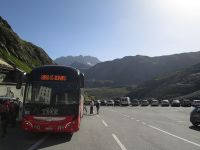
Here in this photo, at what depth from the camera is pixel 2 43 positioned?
7869 centimetres

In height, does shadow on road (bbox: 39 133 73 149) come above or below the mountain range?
below

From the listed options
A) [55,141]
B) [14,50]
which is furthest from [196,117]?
[14,50]

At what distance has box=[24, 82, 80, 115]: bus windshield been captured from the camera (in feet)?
50.1

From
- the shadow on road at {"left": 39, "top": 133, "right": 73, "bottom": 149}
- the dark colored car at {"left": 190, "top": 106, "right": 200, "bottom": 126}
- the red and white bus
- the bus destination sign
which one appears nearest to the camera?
the shadow on road at {"left": 39, "top": 133, "right": 73, "bottom": 149}

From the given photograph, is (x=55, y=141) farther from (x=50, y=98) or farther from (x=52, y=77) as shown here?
(x=52, y=77)

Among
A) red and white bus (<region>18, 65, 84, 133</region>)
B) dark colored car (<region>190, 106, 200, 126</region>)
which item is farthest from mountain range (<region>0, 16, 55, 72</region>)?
red and white bus (<region>18, 65, 84, 133</region>)

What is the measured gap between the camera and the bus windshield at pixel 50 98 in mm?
15281

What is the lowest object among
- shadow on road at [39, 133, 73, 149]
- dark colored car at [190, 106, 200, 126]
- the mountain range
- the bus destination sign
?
shadow on road at [39, 133, 73, 149]

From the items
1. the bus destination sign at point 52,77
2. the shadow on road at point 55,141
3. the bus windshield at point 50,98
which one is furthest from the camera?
the bus destination sign at point 52,77

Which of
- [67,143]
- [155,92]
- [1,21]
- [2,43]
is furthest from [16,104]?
[155,92]

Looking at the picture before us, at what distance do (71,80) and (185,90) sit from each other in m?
152

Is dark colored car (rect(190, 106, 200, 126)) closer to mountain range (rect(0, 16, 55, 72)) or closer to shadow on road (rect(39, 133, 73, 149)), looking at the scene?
shadow on road (rect(39, 133, 73, 149))

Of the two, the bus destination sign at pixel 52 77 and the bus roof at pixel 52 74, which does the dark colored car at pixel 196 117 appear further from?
the bus destination sign at pixel 52 77

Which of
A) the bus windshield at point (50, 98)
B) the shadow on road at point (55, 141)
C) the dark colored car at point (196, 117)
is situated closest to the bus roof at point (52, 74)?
the bus windshield at point (50, 98)
